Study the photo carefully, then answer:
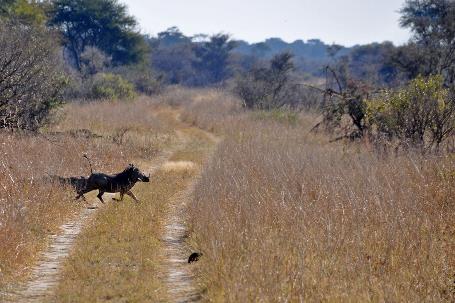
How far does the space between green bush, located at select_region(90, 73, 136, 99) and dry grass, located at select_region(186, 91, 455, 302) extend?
23.6 meters

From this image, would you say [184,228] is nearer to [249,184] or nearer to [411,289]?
[249,184]

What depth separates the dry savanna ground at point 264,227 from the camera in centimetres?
727

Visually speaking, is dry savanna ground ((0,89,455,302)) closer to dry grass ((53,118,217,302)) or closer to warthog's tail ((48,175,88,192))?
dry grass ((53,118,217,302))

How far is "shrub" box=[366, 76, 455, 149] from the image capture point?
1700 centimetres

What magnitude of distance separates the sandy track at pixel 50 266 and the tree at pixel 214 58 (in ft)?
221

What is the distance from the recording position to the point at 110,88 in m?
38.4

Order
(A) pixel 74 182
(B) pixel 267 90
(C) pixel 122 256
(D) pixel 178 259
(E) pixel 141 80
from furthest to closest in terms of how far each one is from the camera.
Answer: (E) pixel 141 80 → (B) pixel 267 90 → (A) pixel 74 182 → (D) pixel 178 259 → (C) pixel 122 256

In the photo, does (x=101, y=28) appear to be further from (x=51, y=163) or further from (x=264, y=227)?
(x=264, y=227)

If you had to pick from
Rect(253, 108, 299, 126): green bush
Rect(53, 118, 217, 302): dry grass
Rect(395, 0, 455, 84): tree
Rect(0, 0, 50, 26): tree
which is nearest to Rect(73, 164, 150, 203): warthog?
Rect(53, 118, 217, 302): dry grass

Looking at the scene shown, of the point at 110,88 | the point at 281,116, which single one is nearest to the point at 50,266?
the point at 281,116

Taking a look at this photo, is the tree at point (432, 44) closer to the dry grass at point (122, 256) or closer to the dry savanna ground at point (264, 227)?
the dry savanna ground at point (264, 227)

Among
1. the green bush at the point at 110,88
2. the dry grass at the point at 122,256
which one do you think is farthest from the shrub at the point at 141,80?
the dry grass at the point at 122,256

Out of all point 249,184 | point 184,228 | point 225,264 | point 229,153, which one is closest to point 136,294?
point 225,264

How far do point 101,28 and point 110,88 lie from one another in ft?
53.0
